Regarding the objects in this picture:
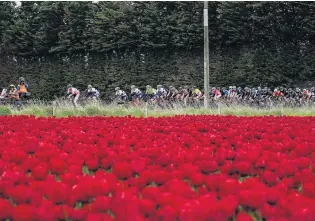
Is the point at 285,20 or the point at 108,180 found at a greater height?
the point at 285,20

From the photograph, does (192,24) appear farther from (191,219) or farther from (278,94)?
(191,219)

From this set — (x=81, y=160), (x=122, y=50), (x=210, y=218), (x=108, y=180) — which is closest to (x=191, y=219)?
(x=210, y=218)

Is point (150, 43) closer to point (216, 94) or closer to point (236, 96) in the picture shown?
point (216, 94)

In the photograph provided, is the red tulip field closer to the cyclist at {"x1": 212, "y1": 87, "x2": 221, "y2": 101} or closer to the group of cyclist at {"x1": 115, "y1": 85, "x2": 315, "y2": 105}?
the group of cyclist at {"x1": 115, "y1": 85, "x2": 315, "y2": 105}

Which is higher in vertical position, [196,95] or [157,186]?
[157,186]

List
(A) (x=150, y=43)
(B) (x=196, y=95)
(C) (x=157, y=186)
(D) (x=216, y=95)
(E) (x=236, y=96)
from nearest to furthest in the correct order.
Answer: (C) (x=157, y=186) < (D) (x=216, y=95) < (E) (x=236, y=96) < (B) (x=196, y=95) < (A) (x=150, y=43)

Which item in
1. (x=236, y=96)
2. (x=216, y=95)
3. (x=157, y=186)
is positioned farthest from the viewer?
(x=236, y=96)

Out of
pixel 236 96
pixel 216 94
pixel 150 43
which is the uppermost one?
pixel 150 43

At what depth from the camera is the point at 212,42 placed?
3909 centimetres

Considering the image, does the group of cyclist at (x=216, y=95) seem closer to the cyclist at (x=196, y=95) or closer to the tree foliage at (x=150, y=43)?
the cyclist at (x=196, y=95)

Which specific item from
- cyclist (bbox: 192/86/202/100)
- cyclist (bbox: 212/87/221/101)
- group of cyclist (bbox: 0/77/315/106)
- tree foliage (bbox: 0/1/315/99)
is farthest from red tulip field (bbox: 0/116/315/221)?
tree foliage (bbox: 0/1/315/99)

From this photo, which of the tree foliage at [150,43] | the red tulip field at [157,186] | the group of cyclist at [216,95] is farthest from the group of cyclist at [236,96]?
the red tulip field at [157,186]

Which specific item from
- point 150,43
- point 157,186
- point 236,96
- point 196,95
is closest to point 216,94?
point 236,96

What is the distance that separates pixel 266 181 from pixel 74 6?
41.9m
